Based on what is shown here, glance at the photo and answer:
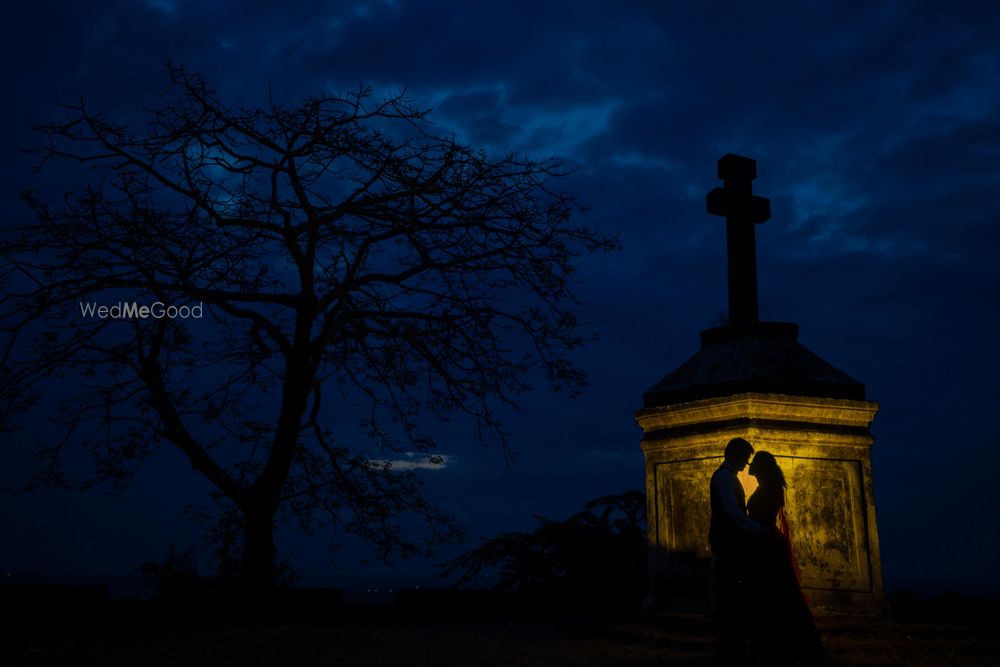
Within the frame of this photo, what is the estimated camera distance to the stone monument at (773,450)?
8758 mm

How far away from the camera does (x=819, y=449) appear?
8.93 m

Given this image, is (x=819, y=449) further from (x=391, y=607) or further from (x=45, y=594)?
(x=45, y=594)

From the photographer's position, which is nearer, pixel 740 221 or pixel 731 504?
pixel 731 504

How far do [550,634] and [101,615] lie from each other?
4.98m

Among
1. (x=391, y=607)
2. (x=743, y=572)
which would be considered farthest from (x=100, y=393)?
(x=743, y=572)

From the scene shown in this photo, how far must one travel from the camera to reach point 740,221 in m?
10.6

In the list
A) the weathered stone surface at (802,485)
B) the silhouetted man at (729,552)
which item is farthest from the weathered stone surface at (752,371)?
the silhouetted man at (729,552)

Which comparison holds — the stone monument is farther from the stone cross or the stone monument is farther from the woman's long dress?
the woman's long dress

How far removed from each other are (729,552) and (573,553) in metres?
7.56

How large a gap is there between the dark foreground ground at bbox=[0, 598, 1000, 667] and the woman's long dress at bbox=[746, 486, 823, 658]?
0.97 ft

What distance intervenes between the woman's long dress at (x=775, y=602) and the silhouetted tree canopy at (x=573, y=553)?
675cm

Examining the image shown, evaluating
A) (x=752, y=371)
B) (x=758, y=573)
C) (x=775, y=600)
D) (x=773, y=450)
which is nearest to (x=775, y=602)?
(x=775, y=600)

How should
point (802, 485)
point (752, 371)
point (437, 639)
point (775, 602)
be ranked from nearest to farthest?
point (775, 602), point (437, 639), point (802, 485), point (752, 371)

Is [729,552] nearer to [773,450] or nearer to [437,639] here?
[773,450]
